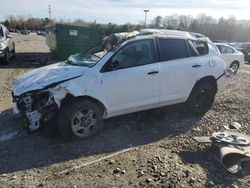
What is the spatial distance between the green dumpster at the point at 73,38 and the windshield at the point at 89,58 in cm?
932

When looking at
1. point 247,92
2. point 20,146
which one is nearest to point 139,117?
point 20,146

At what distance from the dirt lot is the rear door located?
0.58 m

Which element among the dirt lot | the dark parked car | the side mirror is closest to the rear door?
the dirt lot

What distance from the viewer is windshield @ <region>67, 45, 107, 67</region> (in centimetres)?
556

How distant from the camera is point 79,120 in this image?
521 centimetres

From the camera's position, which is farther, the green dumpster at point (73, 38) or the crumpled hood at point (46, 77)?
the green dumpster at point (73, 38)

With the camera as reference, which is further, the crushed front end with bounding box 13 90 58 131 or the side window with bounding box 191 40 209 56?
the side window with bounding box 191 40 209 56

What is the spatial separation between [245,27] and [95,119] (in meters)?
66.8

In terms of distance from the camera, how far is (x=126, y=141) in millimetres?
5367

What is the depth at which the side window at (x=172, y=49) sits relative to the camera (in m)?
6.02

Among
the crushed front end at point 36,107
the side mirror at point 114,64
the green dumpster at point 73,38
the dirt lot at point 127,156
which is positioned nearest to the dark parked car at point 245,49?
the green dumpster at point 73,38

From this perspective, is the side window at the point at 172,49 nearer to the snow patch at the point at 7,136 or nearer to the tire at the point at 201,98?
the tire at the point at 201,98

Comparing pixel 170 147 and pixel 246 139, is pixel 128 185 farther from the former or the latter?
pixel 246 139

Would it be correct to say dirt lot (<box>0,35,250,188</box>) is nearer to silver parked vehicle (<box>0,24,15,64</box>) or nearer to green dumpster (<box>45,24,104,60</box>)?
silver parked vehicle (<box>0,24,15,64</box>)
